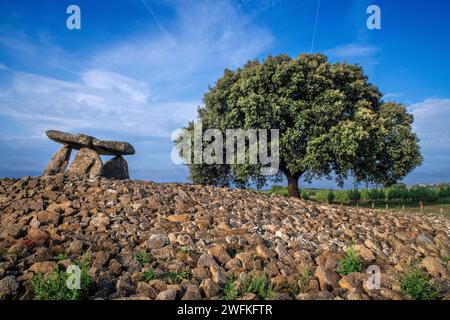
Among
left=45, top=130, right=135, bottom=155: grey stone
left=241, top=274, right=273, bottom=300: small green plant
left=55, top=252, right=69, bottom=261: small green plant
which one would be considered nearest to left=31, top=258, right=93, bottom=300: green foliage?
left=55, top=252, right=69, bottom=261: small green plant

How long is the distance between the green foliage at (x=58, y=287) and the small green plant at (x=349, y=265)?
15.9 ft

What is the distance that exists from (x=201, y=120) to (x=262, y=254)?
1768 cm

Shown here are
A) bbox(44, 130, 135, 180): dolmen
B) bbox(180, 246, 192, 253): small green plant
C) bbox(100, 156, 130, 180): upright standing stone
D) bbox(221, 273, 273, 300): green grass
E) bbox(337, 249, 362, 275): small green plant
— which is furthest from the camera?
bbox(100, 156, 130, 180): upright standing stone

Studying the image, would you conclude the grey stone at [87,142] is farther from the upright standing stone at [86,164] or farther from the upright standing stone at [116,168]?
the upright standing stone at [86,164]

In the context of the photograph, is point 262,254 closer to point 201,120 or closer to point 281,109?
point 281,109

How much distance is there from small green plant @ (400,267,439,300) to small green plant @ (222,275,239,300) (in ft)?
Answer: 10.2

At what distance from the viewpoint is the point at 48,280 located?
6066mm

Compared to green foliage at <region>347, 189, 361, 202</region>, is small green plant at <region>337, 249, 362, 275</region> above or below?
below

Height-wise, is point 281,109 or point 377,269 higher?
point 281,109

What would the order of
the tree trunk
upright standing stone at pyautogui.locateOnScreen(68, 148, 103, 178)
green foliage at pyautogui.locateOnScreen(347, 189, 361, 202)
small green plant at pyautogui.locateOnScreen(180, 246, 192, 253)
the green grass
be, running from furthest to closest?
green foliage at pyautogui.locateOnScreen(347, 189, 361, 202) < the tree trunk < upright standing stone at pyautogui.locateOnScreen(68, 148, 103, 178) < small green plant at pyautogui.locateOnScreen(180, 246, 192, 253) < the green grass

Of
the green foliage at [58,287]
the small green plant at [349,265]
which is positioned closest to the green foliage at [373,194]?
the small green plant at [349,265]

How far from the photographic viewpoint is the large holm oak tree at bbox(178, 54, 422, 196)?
810 inches

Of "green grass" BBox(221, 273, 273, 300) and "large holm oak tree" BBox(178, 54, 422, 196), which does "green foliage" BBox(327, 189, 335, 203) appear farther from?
"green grass" BBox(221, 273, 273, 300)
